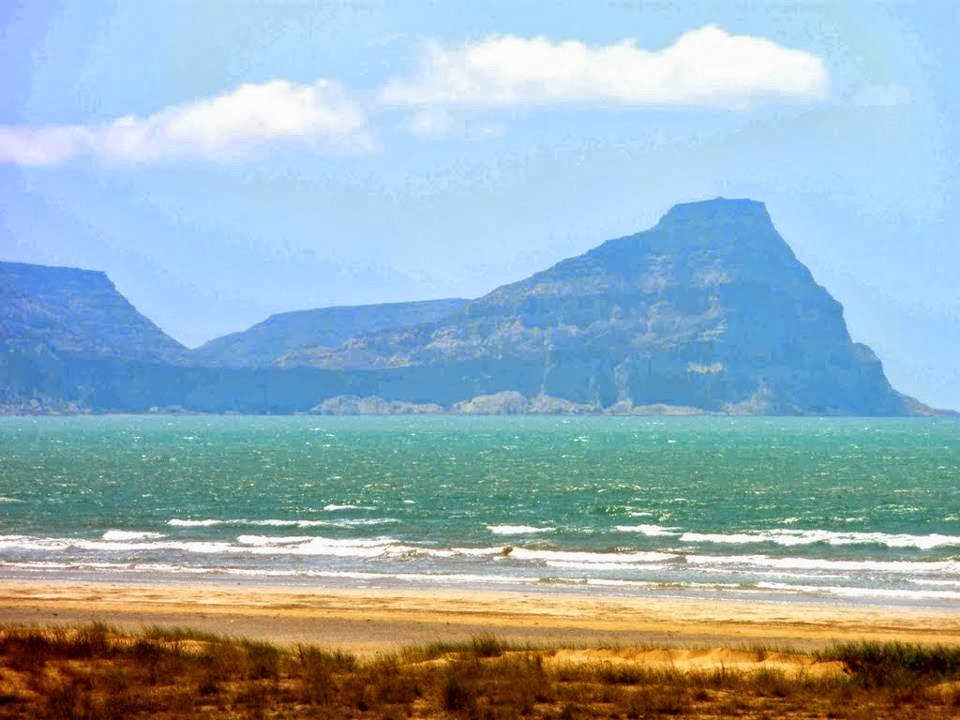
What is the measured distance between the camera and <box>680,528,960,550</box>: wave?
44281 mm

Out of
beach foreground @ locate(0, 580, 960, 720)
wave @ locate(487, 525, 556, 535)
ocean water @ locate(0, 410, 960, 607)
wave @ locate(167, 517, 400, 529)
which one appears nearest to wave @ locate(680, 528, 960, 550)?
ocean water @ locate(0, 410, 960, 607)

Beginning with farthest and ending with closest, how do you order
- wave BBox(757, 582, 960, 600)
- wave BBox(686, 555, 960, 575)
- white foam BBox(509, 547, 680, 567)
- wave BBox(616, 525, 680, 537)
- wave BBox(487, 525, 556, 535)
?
wave BBox(487, 525, 556, 535) < wave BBox(616, 525, 680, 537) < white foam BBox(509, 547, 680, 567) < wave BBox(686, 555, 960, 575) < wave BBox(757, 582, 960, 600)

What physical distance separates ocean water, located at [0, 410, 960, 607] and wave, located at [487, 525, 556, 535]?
0.14 meters

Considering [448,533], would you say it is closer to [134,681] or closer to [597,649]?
[597,649]

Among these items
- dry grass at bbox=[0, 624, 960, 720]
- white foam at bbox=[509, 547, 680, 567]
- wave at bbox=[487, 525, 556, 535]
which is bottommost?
white foam at bbox=[509, 547, 680, 567]

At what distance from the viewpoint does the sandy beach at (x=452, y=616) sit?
24.8m

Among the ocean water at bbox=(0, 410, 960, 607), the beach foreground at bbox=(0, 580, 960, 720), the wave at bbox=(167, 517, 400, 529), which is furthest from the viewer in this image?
the wave at bbox=(167, 517, 400, 529)

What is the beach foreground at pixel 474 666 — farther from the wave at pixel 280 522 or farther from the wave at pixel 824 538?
the wave at pixel 280 522

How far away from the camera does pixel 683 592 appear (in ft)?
108

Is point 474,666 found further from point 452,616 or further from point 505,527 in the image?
point 505,527

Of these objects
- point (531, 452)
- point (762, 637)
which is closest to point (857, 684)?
point (762, 637)

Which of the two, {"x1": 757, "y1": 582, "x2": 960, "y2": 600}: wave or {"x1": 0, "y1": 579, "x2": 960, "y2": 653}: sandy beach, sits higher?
{"x1": 0, "y1": 579, "x2": 960, "y2": 653}: sandy beach

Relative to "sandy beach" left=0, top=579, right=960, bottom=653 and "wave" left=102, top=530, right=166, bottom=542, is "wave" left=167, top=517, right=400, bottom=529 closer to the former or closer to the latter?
"wave" left=102, top=530, right=166, bottom=542

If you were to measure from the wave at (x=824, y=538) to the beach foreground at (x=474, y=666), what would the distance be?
53.5 ft
